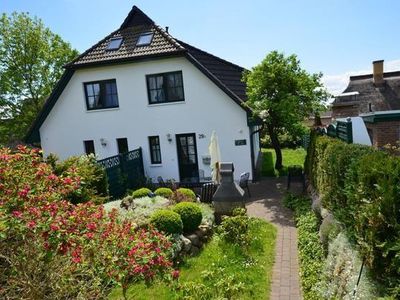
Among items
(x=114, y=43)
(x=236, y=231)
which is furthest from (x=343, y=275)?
(x=114, y=43)

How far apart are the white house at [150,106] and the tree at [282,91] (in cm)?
81

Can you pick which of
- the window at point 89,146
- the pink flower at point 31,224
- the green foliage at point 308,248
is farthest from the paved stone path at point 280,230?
the window at point 89,146

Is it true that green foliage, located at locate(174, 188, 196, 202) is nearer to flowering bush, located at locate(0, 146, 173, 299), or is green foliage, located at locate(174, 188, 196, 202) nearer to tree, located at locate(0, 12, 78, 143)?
flowering bush, located at locate(0, 146, 173, 299)

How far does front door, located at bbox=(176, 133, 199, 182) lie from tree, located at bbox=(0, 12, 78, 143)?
15434 millimetres

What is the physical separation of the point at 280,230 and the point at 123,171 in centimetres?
816

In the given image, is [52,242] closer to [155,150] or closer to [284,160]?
[155,150]

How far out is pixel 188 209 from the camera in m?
9.02

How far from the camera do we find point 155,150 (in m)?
17.1

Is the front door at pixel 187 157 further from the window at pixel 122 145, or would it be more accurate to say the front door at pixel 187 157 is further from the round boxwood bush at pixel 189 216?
the round boxwood bush at pixel 189 216

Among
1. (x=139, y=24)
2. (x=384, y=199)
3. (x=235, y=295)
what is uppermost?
(x=139, y=24)

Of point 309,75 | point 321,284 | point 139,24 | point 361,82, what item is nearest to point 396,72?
point 361,82

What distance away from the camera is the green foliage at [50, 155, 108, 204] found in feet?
32.1

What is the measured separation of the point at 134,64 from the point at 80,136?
4866 mm

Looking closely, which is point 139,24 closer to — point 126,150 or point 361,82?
point 126,150
